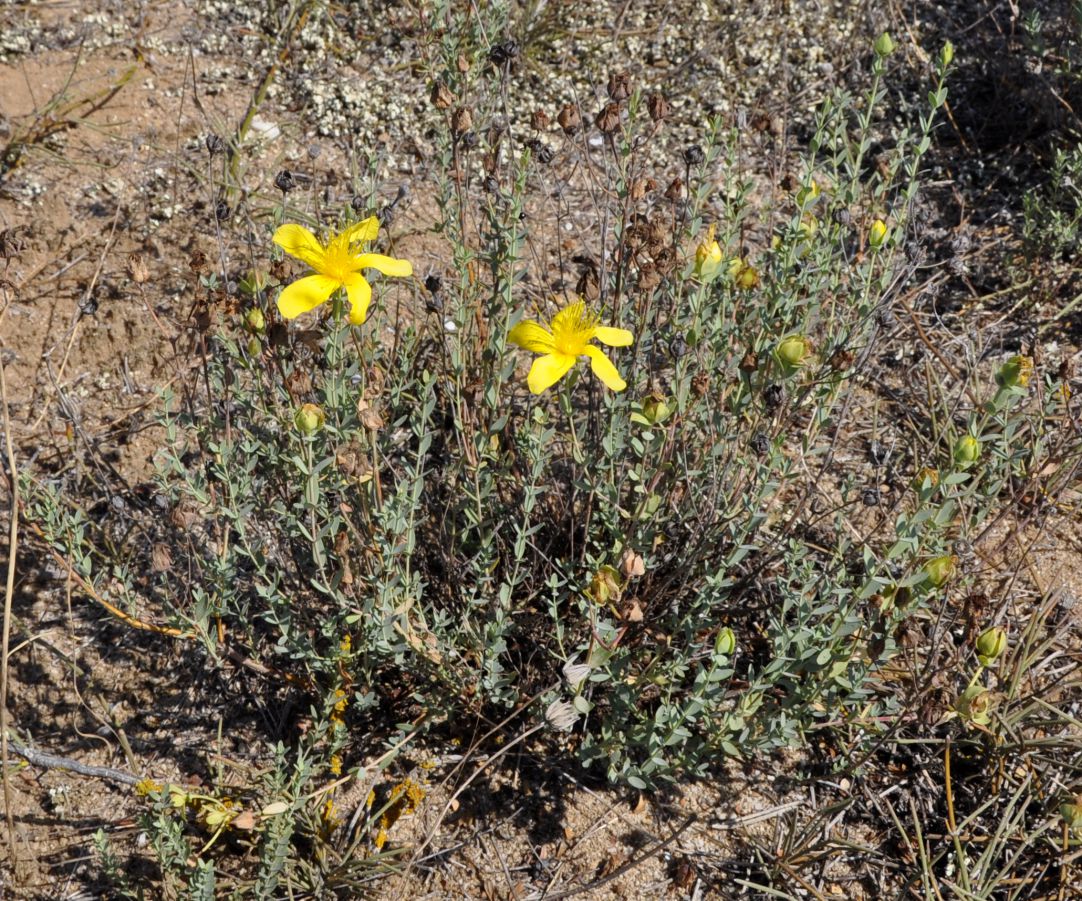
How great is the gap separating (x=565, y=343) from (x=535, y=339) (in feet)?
0.25

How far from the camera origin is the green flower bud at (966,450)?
2174 millimetres

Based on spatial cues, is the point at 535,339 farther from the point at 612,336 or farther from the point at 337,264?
the point at 337,264

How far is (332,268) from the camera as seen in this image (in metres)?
2.29

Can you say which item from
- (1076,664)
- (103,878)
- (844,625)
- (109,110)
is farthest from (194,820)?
(109,110)

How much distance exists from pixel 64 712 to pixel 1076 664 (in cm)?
313

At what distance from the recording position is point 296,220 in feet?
13.0

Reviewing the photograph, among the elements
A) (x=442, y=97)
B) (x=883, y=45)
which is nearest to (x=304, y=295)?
(x=442, y=97)

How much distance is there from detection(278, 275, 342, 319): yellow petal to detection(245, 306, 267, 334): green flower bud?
0.82ft

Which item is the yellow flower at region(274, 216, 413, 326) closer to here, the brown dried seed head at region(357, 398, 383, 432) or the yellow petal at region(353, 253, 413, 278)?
the yellow petal at region(353, 253, 413, 278)

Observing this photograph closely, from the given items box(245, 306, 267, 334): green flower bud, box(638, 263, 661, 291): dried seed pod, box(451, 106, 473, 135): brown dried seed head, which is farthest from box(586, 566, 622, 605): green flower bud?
box(451, 106, 473, 135): brown dried seed head

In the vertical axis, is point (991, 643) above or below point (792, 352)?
below

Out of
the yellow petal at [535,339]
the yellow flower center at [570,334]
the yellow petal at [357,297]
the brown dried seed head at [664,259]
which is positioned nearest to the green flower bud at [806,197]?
the brown dried seed head at [664,259]

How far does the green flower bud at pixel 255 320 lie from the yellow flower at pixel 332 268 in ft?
0.50

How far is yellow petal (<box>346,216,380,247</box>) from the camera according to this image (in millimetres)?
2363
